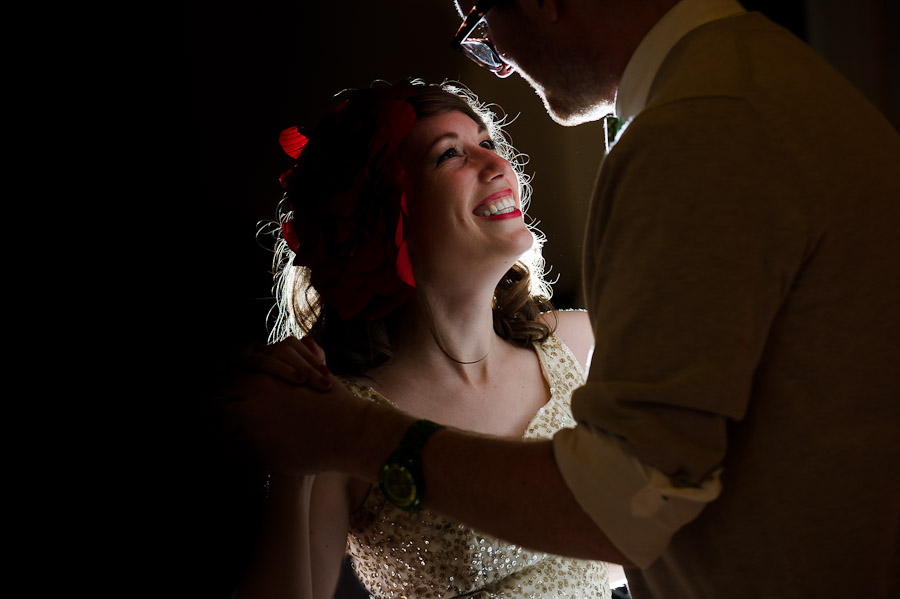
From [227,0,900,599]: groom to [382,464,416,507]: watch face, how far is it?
0.09 feet

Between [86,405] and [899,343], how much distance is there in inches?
26.5

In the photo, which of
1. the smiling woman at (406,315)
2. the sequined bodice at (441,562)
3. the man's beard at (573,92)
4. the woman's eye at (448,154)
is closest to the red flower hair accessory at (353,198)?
the smiling woman at (406,315)

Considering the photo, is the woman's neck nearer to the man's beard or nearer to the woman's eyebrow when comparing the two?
the woman's eyebrow

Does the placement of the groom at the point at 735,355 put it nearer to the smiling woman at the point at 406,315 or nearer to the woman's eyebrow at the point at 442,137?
the smiling woman at the point at 406,315

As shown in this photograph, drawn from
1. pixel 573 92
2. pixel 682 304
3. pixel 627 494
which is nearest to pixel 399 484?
pixel 627 494

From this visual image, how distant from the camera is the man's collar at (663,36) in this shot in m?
0.76

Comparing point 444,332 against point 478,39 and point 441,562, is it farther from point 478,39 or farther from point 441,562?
point 478,39

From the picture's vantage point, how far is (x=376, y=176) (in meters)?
1.24

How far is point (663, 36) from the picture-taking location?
2.54 feet

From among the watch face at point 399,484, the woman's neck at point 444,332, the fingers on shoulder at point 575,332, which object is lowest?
the fingers on shoulder at point 575,332

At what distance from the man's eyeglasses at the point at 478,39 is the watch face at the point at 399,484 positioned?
1.93ft

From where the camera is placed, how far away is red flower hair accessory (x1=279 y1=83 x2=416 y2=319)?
3.96ft

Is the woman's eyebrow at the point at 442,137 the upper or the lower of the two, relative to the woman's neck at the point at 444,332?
upper

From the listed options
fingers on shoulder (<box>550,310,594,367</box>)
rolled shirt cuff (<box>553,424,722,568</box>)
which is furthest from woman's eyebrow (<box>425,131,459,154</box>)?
rolled shirt cuff (<box>553,424,722,568</box>)
